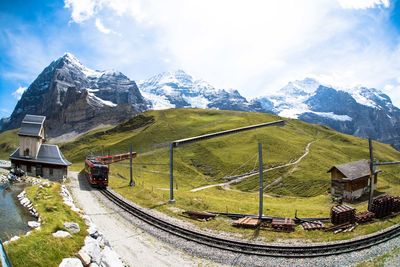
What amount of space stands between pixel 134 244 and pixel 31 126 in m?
45.5

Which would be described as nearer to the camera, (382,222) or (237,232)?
(237,232)

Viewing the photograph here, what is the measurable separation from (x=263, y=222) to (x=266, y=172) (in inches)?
2615

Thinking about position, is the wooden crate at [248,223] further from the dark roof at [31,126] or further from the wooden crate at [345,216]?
the dark roof at [31,126]

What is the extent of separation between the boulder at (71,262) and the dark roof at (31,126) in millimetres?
51051

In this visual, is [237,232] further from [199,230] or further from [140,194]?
[140,194]

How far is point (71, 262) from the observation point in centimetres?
1862

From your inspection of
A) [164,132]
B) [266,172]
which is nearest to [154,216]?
[266,172]

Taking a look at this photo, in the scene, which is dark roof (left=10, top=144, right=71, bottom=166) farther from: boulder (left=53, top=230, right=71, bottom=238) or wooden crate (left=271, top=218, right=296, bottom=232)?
boulder (left=53, top=230, right=71, bottom=238)

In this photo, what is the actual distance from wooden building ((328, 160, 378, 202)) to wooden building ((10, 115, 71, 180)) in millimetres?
54966

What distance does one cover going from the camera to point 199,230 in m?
35.0

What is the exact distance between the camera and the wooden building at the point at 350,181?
228 feet

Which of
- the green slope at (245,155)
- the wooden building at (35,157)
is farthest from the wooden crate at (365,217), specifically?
the wooden building at (35,157)

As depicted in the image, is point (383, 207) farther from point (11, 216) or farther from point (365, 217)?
point (11, 216)

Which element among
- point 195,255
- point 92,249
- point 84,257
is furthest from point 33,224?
point 195,255
